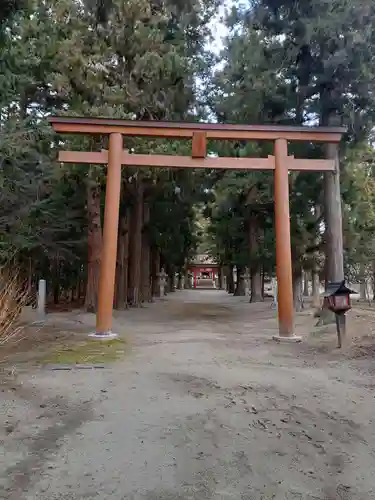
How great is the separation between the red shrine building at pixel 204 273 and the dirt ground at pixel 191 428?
48.2 meters

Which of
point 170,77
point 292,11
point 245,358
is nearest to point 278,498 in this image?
point 245,358

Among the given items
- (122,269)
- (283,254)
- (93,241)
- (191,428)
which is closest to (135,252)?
(122,269)

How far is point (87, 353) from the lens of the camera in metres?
6.93

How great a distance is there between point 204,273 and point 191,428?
5799cm

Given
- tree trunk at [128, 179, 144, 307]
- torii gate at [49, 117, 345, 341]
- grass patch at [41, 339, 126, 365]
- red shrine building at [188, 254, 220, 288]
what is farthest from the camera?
red shrine building at [188, 254, 220, 288]

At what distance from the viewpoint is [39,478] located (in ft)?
9.32

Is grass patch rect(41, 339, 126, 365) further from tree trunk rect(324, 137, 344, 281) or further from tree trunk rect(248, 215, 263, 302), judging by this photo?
tree trunk rect(248, 215, 263, 302)

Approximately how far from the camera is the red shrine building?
182 feet

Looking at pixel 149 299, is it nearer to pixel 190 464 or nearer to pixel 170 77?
pixel 170 77

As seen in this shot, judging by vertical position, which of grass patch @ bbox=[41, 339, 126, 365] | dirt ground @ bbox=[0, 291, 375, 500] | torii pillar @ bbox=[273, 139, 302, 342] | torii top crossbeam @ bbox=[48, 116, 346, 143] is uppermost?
torii top crossbeam @ bbox=[48, 116, 346, 143]

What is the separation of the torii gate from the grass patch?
0.52 meters

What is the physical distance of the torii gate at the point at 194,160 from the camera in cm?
841

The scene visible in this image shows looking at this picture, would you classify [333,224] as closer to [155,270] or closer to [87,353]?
[87,353]

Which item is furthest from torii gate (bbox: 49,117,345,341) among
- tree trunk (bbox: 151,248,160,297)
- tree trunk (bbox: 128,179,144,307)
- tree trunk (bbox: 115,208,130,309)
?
tree trunk (bbox: 151,248,160,297)
